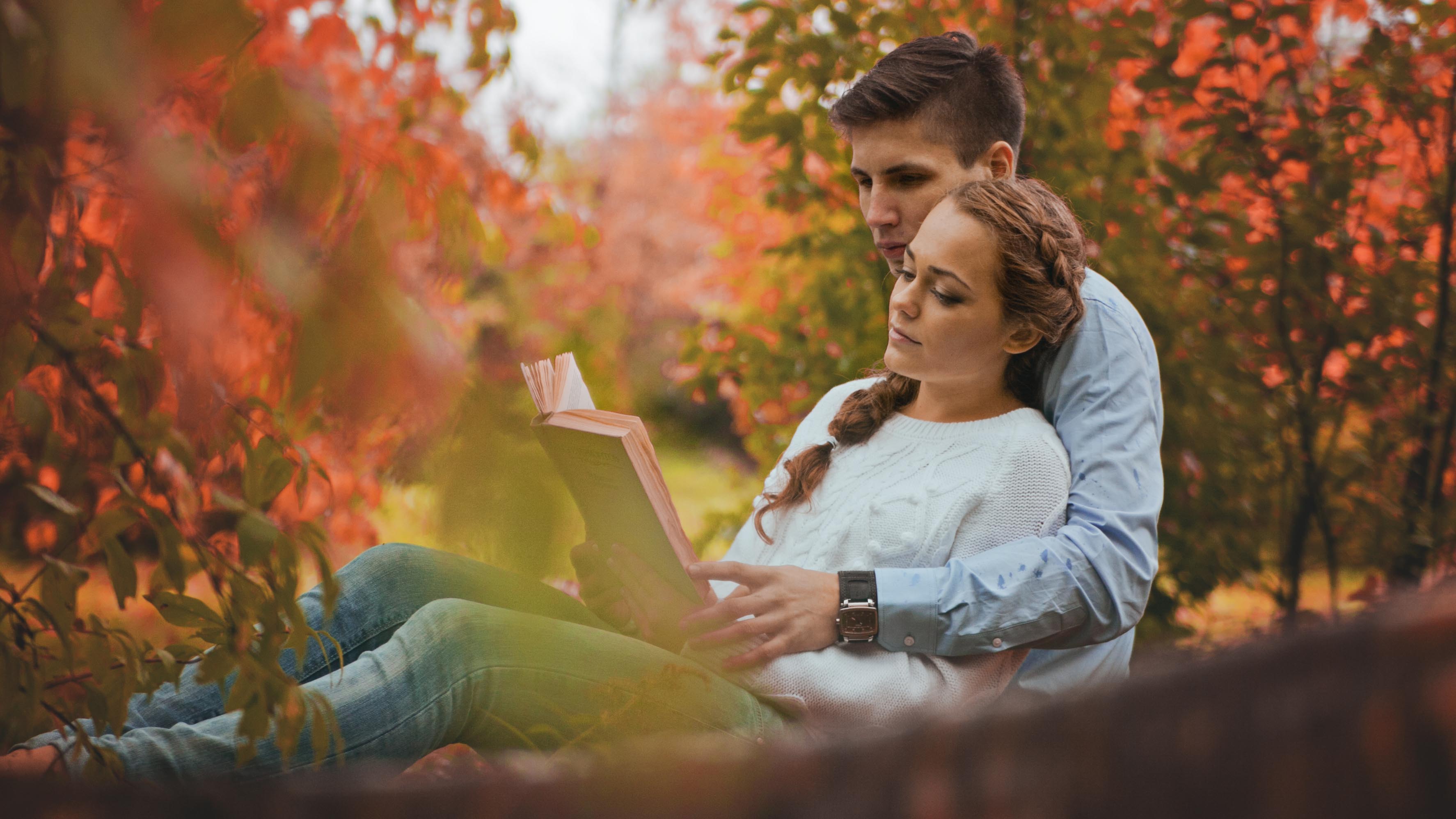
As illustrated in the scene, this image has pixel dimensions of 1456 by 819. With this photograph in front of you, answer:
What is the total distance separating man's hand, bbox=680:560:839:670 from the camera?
143cm

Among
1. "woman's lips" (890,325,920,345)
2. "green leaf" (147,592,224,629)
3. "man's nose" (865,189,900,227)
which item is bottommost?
"woman's lips" (890,325,920,345)

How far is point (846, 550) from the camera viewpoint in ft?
5.21

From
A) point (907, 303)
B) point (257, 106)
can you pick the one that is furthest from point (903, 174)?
point (257, 106)

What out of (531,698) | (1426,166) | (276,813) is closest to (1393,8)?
(1426,166)

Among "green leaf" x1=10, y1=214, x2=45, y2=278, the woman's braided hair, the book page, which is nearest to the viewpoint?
"green leaf" x1=10, y1=214, x2=45, y2=278

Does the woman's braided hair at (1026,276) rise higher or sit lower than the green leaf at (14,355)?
lower

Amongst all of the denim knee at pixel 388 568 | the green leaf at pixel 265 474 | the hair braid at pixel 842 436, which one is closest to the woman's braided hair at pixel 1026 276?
the hair braid at pixel 842 436

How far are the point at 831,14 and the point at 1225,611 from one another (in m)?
2.78

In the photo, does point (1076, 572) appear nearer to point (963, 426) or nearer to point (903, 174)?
point (963, 426)

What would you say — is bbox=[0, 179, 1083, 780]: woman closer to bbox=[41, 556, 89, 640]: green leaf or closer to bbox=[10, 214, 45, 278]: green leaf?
bbox=[41, 556, 89, 640]: green leaf

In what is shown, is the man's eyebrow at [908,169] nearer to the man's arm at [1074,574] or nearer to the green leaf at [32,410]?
the man's arm at [1074,574]

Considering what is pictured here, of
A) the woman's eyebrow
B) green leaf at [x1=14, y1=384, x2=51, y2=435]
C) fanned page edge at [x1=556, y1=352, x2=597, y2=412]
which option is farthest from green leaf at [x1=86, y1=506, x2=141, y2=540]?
the woman's eyebrow

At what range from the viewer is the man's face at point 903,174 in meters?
1.85

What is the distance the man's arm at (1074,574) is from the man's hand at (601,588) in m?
0.46
